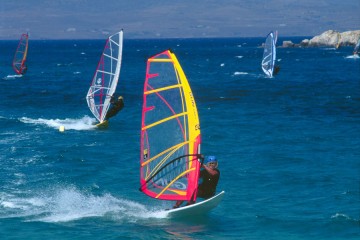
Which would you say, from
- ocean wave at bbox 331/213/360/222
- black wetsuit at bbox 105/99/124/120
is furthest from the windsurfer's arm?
black wetsuit at bbox 105/99/124/120

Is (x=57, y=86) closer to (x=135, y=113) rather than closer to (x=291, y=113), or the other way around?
(x=135, y=113)

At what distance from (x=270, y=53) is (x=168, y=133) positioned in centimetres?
5918

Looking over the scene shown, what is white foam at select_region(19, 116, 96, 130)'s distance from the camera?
40.2 metres

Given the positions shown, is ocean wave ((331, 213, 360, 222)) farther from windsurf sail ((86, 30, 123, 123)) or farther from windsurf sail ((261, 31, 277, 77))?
windsurf sail ((261, 31, 277, 77))

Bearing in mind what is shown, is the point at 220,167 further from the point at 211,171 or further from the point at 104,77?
the point at 104,77

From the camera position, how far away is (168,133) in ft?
62.0

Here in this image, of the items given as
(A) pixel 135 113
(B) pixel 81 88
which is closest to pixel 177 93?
(A) pixel 135 113

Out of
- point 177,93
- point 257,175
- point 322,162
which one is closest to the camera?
point 177,93

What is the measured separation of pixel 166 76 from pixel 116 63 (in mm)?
21609

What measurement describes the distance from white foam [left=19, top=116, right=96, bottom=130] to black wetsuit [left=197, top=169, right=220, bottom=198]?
21.1 meters

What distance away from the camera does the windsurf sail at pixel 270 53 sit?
7169cm

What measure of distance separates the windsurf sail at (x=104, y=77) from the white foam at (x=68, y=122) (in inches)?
51.1

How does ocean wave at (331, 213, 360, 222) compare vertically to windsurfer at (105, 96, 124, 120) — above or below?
below

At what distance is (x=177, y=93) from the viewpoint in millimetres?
18578
